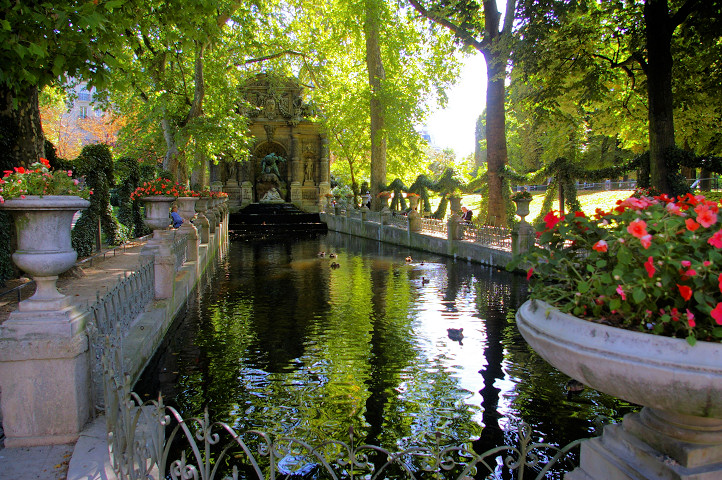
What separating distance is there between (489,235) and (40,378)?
15.2 metres

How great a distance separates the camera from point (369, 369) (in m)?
6.92

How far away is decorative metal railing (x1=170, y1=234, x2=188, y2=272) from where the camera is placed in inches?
439

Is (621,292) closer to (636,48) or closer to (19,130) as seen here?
(19,130)

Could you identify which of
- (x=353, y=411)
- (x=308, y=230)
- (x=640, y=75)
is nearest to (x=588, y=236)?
(x=353, y=411)

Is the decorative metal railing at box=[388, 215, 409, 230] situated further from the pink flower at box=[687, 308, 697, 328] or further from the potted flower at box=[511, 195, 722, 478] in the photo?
the pink flower at box=[687, 308, 697, 328]

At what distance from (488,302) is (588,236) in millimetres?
8307

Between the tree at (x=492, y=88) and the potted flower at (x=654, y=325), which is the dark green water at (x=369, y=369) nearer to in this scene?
the potted flower at (x=654, y=325)

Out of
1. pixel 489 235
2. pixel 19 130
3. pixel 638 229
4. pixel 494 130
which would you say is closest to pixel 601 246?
pixel 638 229

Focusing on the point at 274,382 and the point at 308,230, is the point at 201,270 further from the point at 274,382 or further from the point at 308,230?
the point at 308,230

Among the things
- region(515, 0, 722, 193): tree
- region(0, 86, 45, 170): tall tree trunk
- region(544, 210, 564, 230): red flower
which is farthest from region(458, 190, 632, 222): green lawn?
region(544, 210, 564, 230): red flower

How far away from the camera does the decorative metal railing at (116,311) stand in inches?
177

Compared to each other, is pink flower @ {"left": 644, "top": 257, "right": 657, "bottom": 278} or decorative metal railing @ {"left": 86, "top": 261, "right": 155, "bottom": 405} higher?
pink flower @ {"left": 644, "top": 257, "right": 657, "bottom": 278}

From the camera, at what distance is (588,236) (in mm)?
3088

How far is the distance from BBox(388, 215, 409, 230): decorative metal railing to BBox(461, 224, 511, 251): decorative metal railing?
16.0ft
